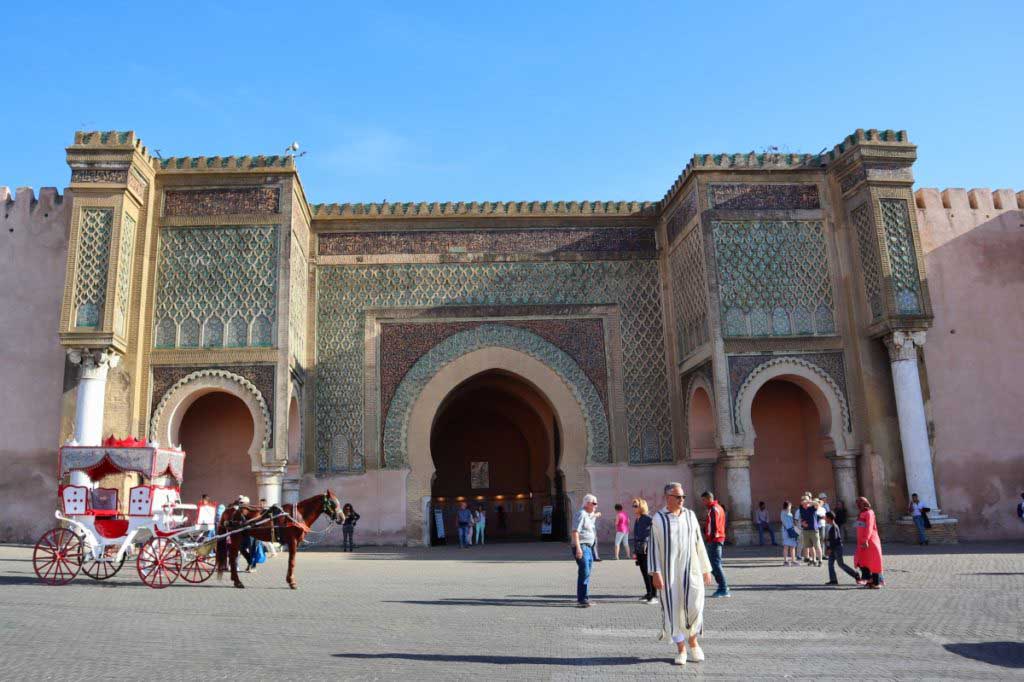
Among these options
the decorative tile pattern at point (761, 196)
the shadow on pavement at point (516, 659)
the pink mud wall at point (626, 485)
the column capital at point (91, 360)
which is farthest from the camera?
the pink mud wall at point (626, 485)

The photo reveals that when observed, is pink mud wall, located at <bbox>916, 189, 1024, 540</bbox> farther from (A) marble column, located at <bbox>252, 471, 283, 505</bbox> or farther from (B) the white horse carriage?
(B) the white horse carriage

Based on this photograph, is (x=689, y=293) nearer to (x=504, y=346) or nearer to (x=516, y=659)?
(x=504, y=346)

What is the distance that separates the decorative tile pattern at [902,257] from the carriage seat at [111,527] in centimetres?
1090

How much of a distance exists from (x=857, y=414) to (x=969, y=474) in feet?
6.94

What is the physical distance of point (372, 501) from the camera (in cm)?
1367

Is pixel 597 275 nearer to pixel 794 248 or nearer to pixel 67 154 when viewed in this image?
pixel 794 248

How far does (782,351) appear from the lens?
42.5ft

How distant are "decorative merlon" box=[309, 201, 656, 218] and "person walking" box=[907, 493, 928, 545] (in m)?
6.60

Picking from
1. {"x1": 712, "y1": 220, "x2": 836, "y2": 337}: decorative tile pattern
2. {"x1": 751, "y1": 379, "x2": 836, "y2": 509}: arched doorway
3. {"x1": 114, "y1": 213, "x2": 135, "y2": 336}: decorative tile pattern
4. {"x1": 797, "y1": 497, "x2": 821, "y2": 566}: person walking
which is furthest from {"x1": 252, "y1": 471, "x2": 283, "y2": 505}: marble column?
{"x1": 751, "y1": 379, "x2": 836, "y2": 509}: arched doorway

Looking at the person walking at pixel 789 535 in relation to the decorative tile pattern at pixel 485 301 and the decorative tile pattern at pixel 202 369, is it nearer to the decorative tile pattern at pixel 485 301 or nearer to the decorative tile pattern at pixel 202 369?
the decorative tile pattern at pixel 485 301

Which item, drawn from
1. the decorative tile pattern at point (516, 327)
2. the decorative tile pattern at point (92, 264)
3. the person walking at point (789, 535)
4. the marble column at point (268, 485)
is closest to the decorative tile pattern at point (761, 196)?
the decorative tile pattern at point (516, 327)

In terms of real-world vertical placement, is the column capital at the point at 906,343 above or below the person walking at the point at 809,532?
above

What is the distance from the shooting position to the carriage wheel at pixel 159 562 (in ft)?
25.6

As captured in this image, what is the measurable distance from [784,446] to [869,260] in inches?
144
